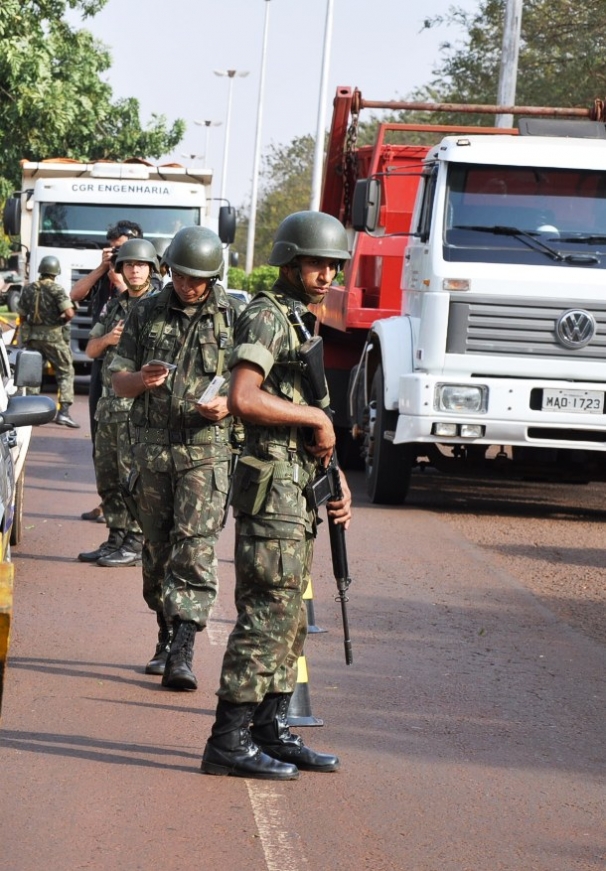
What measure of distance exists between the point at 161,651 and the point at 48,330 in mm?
11747

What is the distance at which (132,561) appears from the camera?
942 centimetres

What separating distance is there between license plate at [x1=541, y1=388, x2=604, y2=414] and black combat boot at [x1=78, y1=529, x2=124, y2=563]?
360 cm

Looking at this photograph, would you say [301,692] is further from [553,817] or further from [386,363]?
[386,363]

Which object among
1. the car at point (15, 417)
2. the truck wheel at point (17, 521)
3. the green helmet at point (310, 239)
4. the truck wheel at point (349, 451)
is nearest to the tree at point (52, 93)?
the truck wheel at point (349, 451)

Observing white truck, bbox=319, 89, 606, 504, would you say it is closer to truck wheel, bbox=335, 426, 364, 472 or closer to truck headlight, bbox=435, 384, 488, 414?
truck headlight, bbox=435, 384, 488, 414

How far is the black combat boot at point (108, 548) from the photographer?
31.0 feet

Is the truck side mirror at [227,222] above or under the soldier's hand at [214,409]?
above

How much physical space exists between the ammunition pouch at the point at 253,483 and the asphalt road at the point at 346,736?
3.09ft

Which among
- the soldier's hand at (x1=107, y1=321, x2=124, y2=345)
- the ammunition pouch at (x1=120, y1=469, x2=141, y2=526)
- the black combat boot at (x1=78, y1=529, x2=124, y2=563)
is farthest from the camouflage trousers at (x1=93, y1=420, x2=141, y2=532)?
the ammunition pouch at (x1=120, y1=469, x2=141, y2=526)

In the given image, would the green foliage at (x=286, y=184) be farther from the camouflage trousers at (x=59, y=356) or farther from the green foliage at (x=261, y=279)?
the camouflage trousers at (x=59, y=356)

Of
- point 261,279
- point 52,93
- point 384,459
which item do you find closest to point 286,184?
point 261,279

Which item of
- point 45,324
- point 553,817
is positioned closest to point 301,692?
point 553,817

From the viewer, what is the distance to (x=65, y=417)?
734 inches

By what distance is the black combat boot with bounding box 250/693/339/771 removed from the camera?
5379 mm
